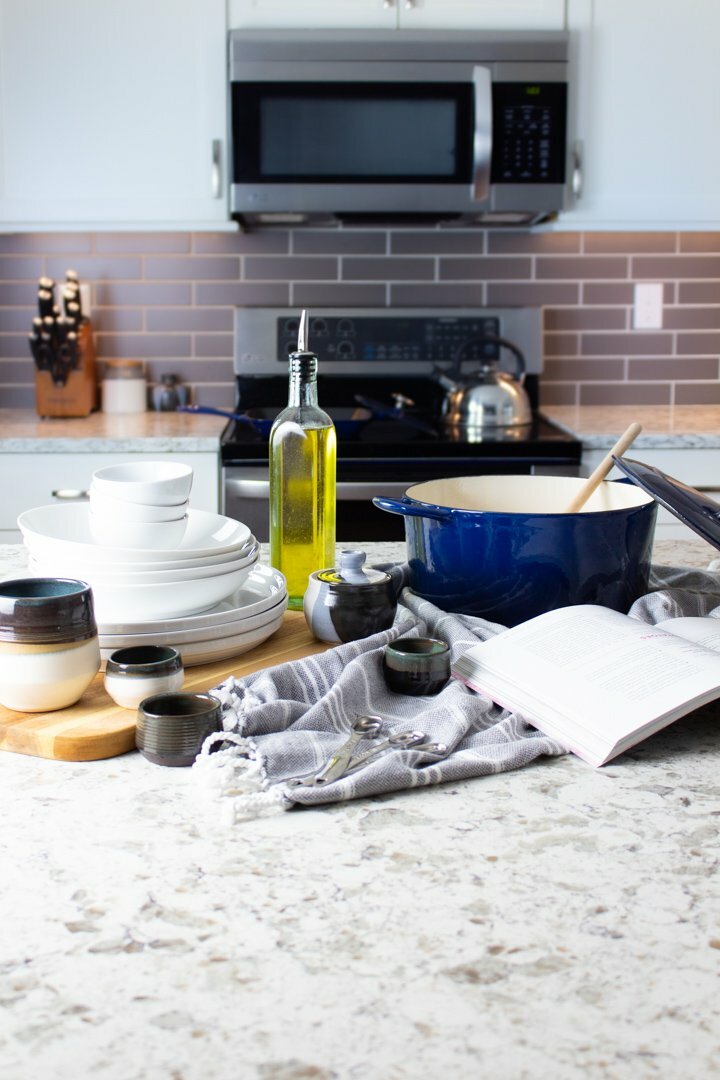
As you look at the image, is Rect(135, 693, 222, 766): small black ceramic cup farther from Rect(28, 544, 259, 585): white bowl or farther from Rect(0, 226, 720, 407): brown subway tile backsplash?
Rect(0, 226, 720, 407): brown subway tile backsplash

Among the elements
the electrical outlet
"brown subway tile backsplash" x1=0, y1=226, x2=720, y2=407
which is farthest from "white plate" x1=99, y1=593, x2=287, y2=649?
the electrical outlet

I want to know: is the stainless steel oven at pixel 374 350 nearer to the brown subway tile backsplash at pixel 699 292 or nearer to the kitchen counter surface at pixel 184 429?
the kitchen counter surface at pixel 184 429

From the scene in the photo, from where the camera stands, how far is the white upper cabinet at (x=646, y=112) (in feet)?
9.71

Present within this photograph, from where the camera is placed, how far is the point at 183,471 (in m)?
1.25

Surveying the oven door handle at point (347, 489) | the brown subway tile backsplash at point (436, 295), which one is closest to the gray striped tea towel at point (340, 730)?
the oven door handle at point (347, 489)

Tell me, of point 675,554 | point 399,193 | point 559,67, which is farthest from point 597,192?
point 675,554

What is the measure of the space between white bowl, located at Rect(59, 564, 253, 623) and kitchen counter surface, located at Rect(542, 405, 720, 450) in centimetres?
172

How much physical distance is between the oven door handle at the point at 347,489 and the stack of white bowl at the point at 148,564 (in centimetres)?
145

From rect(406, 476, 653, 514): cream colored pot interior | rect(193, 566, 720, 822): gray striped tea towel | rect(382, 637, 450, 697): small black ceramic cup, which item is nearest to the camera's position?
rect(193, 566, 720, 822): gray striped tea towel

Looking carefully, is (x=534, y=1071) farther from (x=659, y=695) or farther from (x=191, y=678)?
(x=191, y=678)

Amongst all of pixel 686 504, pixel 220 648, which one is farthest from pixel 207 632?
pixel 686 504

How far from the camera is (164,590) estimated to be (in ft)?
3.91

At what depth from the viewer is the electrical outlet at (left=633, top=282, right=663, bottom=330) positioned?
135 inches

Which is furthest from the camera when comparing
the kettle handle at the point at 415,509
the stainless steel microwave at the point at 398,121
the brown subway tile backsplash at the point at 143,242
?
the brown subway tile backsplash at the point at 143,242
